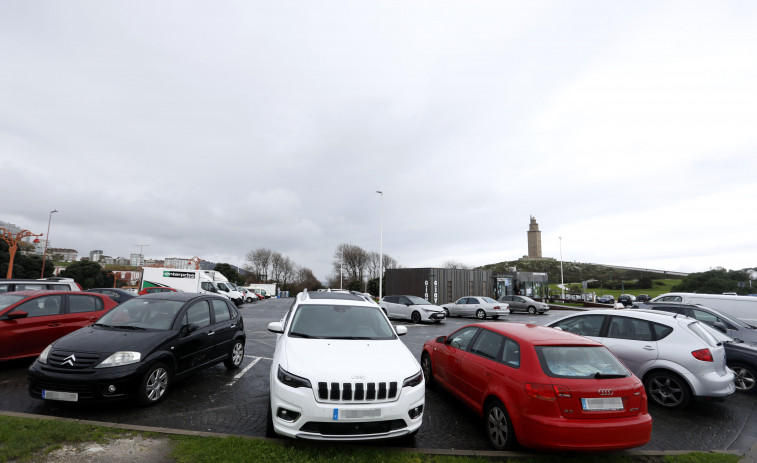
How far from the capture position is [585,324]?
7.14 m

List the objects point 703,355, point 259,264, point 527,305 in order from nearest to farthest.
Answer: point 703,355 < point 527,305 < point 259,264

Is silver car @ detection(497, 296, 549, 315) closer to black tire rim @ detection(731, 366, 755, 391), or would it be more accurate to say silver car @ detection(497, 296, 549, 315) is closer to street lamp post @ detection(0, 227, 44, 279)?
black tire rim @ detection(731, 366, 755, 391)

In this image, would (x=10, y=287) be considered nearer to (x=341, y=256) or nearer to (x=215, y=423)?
(x=215, y=423)

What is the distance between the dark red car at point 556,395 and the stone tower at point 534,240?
492 feet

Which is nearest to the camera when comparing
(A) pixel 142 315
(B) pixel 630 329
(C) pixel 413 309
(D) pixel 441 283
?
(A) pixel 142 315

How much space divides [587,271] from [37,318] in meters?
134

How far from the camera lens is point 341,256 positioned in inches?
2968

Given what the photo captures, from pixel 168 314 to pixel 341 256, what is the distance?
229 feet

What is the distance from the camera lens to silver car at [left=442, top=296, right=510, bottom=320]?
72.1 feet

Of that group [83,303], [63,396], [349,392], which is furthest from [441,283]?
[63,396]

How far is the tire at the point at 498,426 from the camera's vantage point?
394 cm

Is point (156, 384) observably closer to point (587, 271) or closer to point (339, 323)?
point (339, 323)

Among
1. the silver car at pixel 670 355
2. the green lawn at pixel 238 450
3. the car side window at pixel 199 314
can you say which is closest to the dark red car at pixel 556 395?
the green lawn at pixel 238 450

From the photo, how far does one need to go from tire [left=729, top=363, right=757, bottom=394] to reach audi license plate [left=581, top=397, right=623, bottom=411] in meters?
5.68
